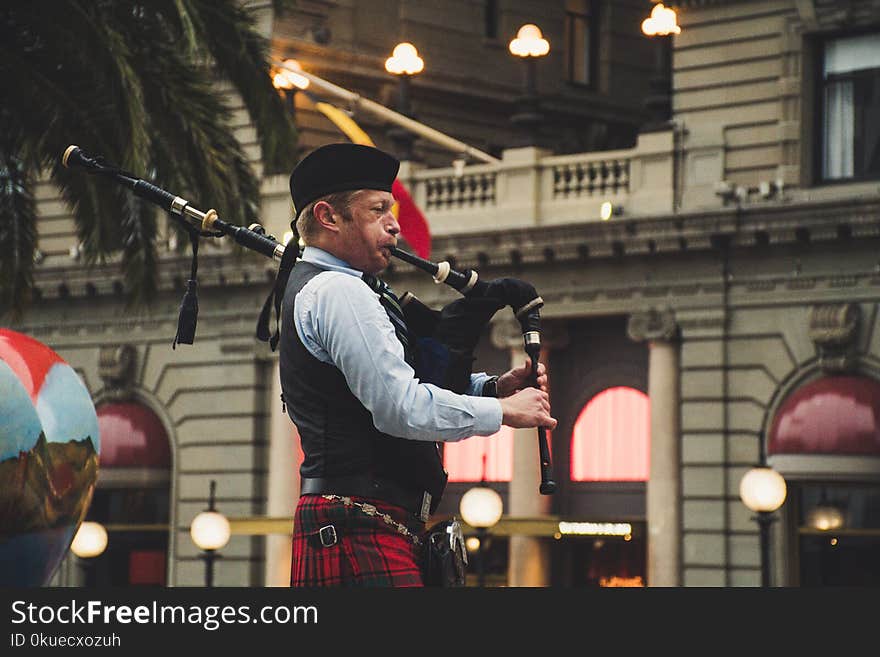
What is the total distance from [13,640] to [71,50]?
12525 millimetres

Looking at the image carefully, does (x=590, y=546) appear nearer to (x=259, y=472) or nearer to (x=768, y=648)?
(x=259, y=472)

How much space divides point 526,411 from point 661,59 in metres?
25.6

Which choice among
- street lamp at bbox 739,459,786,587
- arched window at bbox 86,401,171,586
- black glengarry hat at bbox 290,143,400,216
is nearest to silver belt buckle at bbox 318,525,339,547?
black glengarry hat at bbox 290,143,400,216

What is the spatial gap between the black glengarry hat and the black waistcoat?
305mm

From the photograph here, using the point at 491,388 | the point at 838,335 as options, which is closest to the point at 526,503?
the point at 838,335

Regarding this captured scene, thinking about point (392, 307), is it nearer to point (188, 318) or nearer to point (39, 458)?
point (188, 318)

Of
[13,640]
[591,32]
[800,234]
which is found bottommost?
[13,640]

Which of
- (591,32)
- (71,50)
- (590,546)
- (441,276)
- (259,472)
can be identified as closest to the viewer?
(441,276)

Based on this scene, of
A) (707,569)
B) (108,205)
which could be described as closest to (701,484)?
(707,569)

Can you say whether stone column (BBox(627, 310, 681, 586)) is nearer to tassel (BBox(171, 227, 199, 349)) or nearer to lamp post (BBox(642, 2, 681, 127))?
lamp post (BBox(642, 2, 681, 127))

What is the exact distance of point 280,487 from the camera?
32875 mm

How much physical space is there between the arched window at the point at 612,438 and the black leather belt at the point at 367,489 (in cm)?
2448

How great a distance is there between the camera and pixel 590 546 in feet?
101

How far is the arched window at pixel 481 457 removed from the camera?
1241 inches
